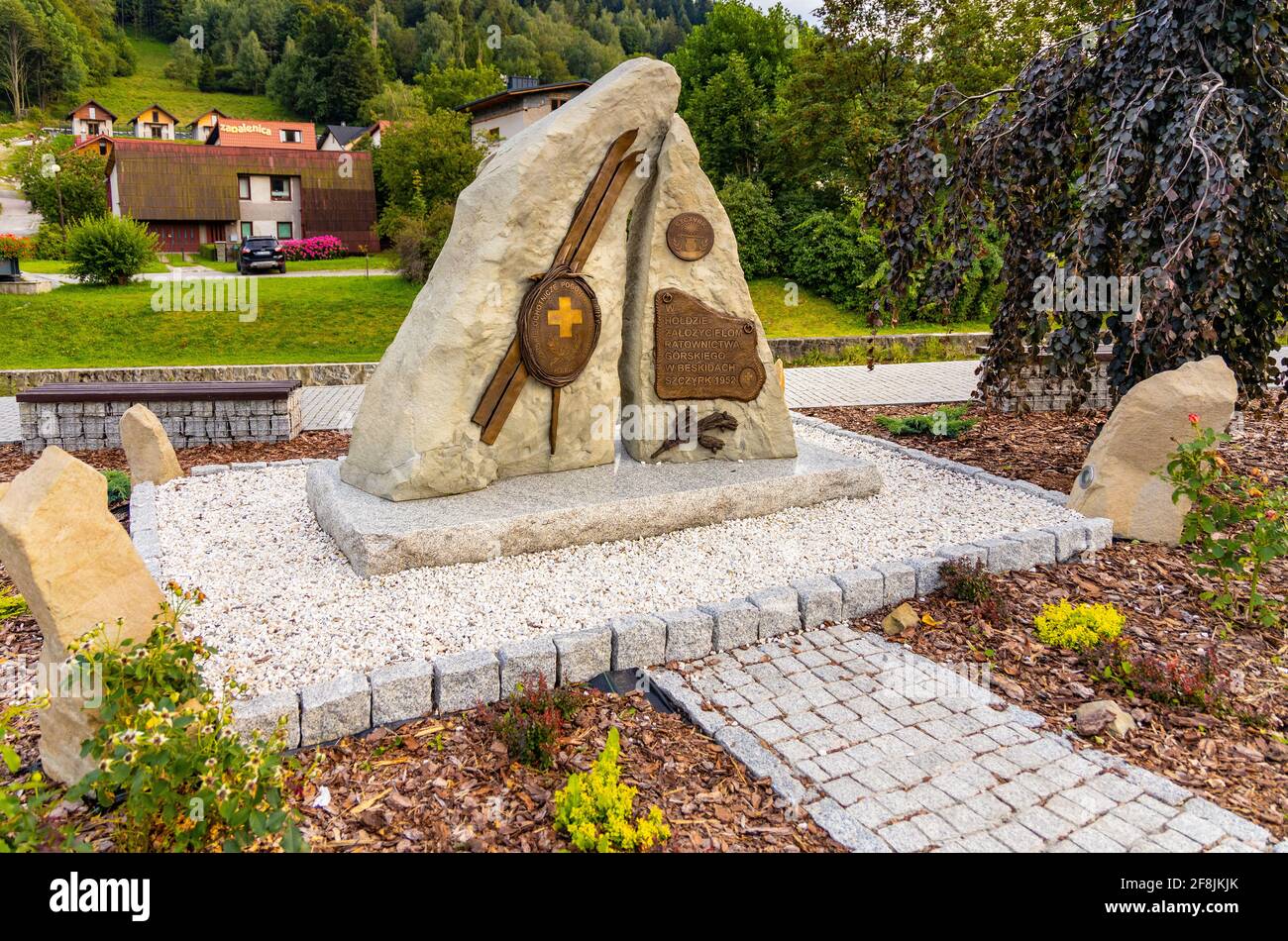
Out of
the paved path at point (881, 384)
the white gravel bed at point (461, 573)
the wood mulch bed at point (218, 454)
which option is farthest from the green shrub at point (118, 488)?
the paved path at point (881, 384)

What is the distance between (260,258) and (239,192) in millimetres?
11680

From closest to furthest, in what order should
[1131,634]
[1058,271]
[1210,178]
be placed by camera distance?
[1131,634], [1210,178], [1058,271]

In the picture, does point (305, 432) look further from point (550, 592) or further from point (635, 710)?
point (635, 710)

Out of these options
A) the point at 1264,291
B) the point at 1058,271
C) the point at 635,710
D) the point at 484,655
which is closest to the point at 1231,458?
the point at 1264,291

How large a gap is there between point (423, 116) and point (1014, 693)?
71.8 feet

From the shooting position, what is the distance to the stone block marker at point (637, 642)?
4.42 meters

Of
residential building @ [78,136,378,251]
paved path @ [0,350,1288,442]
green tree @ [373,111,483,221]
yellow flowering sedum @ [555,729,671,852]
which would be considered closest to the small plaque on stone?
yellow flowering sedum @ [555,729,671,852]

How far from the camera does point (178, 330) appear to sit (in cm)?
1585

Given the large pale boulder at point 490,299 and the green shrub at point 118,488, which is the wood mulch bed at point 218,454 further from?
the large pale boulder at point 490,299

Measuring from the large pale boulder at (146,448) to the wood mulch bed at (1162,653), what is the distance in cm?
604

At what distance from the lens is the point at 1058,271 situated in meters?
7.18

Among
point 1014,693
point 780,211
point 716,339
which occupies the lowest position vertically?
point 1014,693

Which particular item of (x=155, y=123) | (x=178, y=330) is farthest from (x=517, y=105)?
(x=155, y=123)

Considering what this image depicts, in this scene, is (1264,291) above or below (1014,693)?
above
